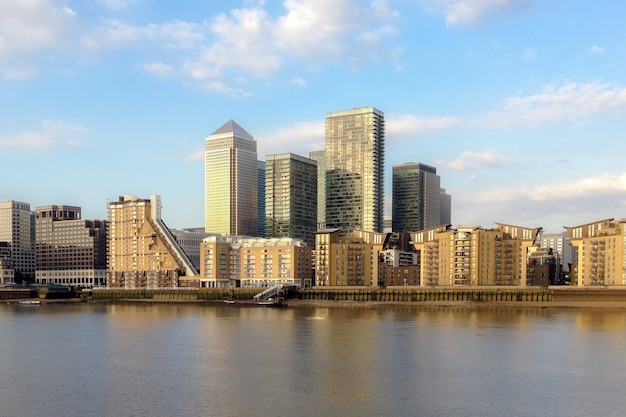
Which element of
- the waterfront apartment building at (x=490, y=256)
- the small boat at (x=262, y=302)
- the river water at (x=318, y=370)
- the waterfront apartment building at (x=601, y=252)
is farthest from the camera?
the waterfront apartment building at (x=490, y=256)

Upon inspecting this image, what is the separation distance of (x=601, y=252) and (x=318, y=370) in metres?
126

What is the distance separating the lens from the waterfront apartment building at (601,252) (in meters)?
169

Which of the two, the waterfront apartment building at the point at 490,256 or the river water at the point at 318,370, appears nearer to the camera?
the river water at the point at 318,370

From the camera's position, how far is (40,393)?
58000 millimetres

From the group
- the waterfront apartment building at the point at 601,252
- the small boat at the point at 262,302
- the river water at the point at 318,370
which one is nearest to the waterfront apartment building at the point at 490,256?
the waterfront apartment building at the point at 601,252

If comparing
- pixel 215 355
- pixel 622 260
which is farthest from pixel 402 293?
pixel 215 355

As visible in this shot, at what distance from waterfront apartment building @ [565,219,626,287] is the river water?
203 feet

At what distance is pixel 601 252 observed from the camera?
6806 inches

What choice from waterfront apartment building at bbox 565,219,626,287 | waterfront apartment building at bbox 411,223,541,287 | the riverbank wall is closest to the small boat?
the riverbank wall

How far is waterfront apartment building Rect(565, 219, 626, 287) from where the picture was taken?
16875cm

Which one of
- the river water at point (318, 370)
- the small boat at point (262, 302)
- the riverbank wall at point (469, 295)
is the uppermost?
the river water at point (318, 370)

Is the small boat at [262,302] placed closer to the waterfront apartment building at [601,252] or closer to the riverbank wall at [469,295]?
the riverbank wall at [469,295]

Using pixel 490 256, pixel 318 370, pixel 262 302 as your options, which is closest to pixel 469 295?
pixel 490 256

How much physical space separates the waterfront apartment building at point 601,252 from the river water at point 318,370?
203 feet
